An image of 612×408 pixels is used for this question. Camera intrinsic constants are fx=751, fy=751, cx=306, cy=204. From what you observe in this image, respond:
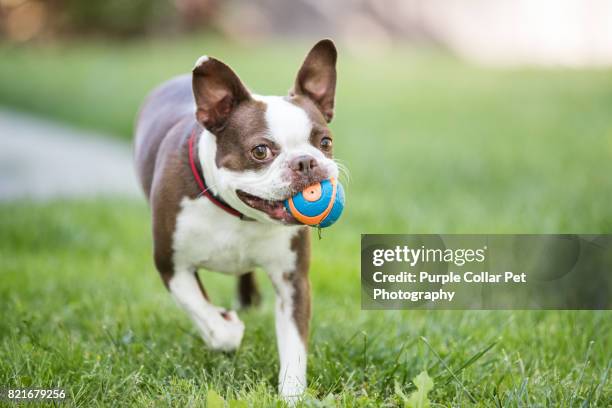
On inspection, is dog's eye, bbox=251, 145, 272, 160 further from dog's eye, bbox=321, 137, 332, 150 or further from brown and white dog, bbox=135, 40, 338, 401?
dog's eye, bbox=321, 137, 332, 150

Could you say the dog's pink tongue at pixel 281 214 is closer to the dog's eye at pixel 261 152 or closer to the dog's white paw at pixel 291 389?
the dog's eye at pixel 261 152

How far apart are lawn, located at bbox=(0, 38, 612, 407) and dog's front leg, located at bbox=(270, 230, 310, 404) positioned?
0.31 ft

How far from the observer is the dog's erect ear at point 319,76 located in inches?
123

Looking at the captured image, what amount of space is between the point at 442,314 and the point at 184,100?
166 cm

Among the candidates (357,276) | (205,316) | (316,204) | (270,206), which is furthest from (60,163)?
(316,204)

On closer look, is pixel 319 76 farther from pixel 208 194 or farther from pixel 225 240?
pixel 225 240

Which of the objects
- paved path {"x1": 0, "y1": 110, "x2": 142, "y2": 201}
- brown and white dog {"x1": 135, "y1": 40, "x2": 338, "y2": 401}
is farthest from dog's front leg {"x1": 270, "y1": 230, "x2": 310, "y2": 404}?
paved path {"x1": 0, "y1": 110, "x2": 142, "y2": 201}

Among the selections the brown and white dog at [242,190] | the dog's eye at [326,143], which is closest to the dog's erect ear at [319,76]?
the brown and white dog at [242,190]

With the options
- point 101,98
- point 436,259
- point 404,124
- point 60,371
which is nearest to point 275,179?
point 60,371

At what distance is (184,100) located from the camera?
3.75m

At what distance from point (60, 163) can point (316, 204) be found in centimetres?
587

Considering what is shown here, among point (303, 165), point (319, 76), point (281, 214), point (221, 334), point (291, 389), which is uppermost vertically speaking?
point (319, 76)

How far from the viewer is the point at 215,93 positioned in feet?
9.50

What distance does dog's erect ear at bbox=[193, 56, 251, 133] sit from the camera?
2.86 metres
